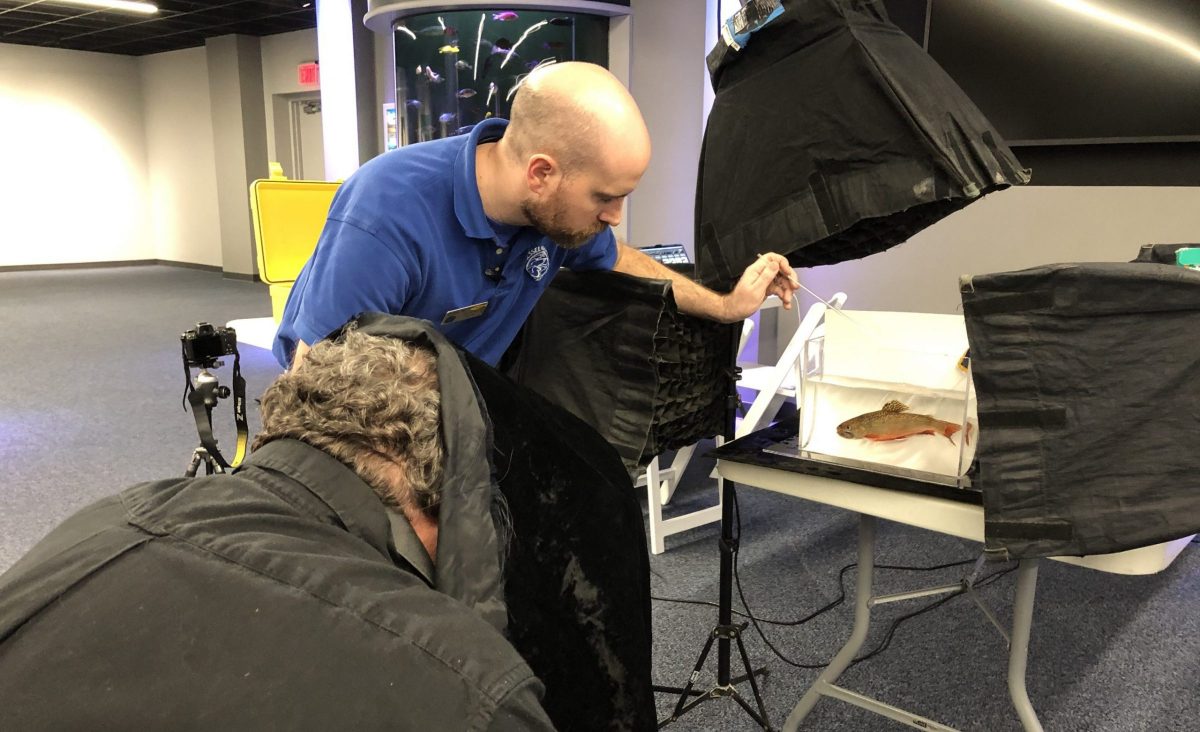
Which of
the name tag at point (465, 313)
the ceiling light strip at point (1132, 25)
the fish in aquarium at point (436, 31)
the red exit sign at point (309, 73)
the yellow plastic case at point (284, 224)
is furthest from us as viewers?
the red exit sign at point (309, 73)

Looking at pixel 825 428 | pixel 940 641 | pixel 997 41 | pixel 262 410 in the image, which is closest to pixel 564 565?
pixel 262 410

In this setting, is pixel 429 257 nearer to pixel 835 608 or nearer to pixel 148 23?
pixel 835 608

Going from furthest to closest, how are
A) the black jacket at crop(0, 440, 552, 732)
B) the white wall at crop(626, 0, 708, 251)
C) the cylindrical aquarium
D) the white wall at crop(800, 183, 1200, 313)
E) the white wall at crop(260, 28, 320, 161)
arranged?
the white wall at crop(260, 28, 320, 161) < the cylindrical aquarium < the white wall at crop(626, 0, 708, 251) < the white wall at crop(800, 183, 1200, 313) < the black jacket at crop(0, 440, 552, 732)

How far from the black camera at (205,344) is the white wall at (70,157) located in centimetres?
1113

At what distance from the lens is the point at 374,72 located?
6500 millimetres

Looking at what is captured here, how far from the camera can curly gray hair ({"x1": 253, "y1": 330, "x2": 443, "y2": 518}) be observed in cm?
72

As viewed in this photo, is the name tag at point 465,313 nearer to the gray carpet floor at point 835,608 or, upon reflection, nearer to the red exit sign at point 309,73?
the gray carpet floor at point 835,608

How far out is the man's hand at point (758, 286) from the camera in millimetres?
1297

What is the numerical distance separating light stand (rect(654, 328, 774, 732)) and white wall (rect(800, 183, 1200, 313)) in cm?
150

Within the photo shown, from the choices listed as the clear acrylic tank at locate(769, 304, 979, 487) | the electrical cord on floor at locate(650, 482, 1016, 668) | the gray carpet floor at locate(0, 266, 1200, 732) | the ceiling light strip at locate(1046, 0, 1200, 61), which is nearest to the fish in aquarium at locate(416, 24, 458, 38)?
the gray carpet floor at locate(0, 266, 1200, 732)

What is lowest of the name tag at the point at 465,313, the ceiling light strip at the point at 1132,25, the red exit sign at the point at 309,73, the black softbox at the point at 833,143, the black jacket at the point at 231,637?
the black jacket at the point at 231,637

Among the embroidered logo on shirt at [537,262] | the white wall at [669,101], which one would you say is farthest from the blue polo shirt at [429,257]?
the white wall at [669,101]

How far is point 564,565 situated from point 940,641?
153 cm

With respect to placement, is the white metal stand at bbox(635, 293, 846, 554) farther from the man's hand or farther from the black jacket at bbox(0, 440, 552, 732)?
the black jacket at bbox(0, 440, 552, 732)
